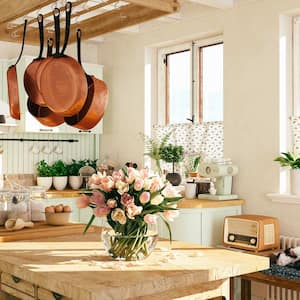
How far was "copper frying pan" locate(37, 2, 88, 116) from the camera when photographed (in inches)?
104

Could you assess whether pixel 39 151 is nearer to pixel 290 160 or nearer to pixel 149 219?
pixel 290 160

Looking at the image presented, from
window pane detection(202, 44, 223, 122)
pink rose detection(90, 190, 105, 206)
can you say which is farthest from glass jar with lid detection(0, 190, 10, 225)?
window pane detection(202, 44, 223, 122)

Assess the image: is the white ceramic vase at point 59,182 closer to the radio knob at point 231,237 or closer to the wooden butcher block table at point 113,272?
the radio knob at point 231,237

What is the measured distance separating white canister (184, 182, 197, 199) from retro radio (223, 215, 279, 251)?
71cm

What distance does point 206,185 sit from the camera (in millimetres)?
5430

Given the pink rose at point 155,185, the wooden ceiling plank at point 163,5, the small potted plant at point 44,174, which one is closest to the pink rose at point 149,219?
the pink rose at point 155,185

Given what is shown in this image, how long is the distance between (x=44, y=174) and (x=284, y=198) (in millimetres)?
2907

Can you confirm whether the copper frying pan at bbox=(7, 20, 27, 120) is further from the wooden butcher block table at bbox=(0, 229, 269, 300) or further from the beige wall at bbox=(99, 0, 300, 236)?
the beige wall at bbox=(99, 0, 300, 236)

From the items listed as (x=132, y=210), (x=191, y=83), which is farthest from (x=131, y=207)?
(x=191, y=83)

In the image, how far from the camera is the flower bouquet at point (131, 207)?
2.54 metres

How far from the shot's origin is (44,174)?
6316 mm

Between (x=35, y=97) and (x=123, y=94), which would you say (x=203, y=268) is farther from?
(x=123, y=94)

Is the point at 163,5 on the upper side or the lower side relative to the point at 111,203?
upper

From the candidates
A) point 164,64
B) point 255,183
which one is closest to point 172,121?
point 164,64
